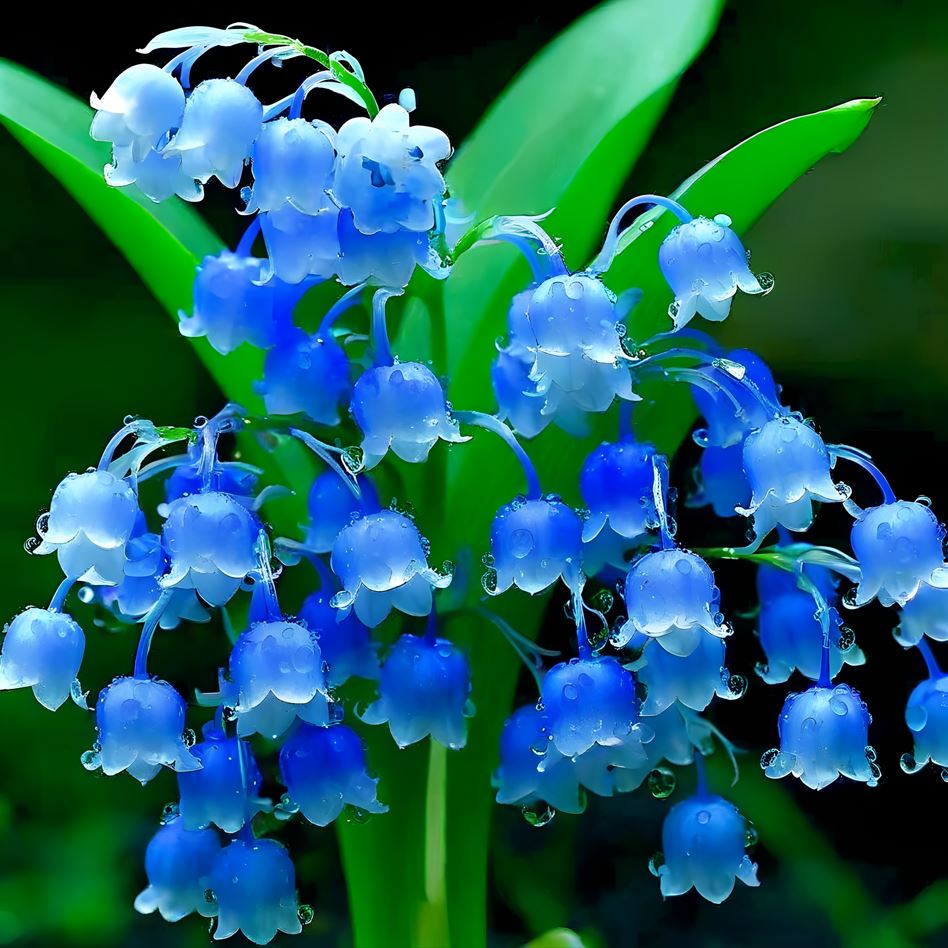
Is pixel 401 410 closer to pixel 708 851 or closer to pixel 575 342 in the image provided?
pixel 575 342

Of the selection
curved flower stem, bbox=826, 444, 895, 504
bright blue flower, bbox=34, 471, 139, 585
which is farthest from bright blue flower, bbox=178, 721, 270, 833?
curved flower stem, bbox=826, 444, 895, 504

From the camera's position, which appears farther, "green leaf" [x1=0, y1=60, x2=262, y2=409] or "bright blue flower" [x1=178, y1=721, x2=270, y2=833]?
"green leaf" [x1=0, y1=60, x2=262, y2=409]

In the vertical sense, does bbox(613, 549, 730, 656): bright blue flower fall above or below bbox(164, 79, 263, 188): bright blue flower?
below

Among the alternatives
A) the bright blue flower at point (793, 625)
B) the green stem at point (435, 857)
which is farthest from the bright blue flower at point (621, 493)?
the green stem at point (435, 857)

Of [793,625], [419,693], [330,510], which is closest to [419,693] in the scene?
[419,693]

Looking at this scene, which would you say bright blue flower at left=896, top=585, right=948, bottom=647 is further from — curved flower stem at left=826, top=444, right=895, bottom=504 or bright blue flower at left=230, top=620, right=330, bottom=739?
bright blue flower at left=230, top=620, right=330, bottom=739

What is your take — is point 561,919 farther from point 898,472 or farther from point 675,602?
point 675,602
